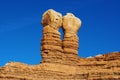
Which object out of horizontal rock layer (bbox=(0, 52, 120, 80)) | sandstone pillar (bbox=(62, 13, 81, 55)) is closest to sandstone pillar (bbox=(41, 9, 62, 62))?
sandstone pillar (bbox=(62, 13, 81, 55))

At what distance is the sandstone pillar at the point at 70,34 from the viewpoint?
96.9 m

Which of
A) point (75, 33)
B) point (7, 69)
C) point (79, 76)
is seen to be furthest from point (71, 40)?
point (7, 69)

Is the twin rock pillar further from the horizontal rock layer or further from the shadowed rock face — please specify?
the horizontal rock layer

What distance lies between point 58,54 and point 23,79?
9.88 meters

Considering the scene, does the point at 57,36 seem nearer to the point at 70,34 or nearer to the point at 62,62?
the point at 70,34

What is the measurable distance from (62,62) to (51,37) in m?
4.52

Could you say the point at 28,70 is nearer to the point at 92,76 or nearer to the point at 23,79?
the point at 23,79

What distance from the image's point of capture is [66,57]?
96.2 m

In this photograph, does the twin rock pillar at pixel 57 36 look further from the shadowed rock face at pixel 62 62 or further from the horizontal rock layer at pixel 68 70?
the horizontal rock layer at pixel 68 70

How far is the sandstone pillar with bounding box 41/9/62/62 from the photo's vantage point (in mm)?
93812

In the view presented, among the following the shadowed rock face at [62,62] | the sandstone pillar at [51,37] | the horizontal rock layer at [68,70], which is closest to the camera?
the horizontal rock layer at [68,70]

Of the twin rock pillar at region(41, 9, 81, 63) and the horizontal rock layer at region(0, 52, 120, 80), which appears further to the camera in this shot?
the twin rock pillar at region(41, 9, 81, 63)

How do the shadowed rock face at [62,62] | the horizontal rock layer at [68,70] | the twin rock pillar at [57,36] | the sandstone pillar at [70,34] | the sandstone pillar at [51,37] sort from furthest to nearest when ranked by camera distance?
the sandstone pillar at [70,34], the twin rock pillar at [57,36], the sandstone pillar at [51,37], the shadowed rock face at [62,62], the horizontal rock layer at [68,70]

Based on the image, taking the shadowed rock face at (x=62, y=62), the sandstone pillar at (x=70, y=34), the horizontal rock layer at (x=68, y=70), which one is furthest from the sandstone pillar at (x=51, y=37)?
the horizontal rock layer at (x=68, y=70)
